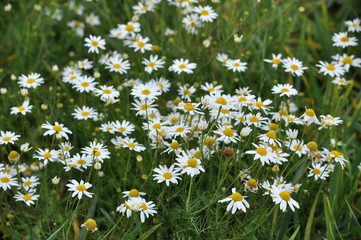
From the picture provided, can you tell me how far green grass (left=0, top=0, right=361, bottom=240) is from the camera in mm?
2051

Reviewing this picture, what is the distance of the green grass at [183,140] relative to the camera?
2051 mm

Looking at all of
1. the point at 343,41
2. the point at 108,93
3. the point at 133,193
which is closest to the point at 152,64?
the point at 108,93

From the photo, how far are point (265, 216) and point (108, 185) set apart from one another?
85cm

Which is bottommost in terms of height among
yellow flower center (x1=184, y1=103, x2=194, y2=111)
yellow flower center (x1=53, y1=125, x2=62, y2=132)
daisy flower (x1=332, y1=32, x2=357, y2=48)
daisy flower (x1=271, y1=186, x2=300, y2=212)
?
daisy flower (x1=271, y1=186, x2=300, y2=212)

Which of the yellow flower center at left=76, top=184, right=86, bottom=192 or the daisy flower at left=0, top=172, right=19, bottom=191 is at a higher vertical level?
the daisy flower at left=0, top=172, right=19, bottom=191

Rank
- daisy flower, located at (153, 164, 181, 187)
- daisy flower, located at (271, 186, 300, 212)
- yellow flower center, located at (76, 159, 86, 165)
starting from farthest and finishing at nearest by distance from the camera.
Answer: yellow flower center, located at (76, 159, 86, 165), daisy flower, located at (153, 164, 181, 187), daisy flower, located at (271, 186, 300, 212)

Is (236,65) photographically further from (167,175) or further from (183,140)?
(167,175)

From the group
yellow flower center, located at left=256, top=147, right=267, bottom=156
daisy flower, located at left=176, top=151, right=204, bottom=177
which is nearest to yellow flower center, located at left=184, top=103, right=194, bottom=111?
daisy flower, located at left=176, top=151, right=204, bottom=177

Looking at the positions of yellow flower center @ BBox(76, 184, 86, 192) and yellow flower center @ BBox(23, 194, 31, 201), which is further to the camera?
yellow flower center @ BBox(23, 194, 31, 201)

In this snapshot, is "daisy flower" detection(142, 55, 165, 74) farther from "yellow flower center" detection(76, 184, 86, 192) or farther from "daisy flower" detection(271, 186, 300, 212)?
"daisy flower" detection(271, 186, 300, 212)

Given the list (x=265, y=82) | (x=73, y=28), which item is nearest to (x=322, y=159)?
(x=265, y=82)

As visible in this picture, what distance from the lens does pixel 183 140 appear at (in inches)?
88.4

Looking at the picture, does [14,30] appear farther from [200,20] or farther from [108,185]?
[108,185]

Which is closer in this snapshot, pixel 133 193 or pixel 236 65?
pixel 133 193
